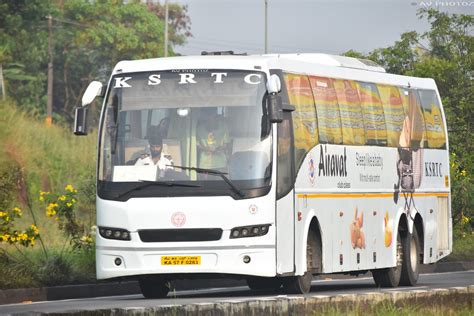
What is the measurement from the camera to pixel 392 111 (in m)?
26.2

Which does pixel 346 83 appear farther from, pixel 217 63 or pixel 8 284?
pixel 8 284

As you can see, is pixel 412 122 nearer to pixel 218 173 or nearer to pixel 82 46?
pixel 218 173

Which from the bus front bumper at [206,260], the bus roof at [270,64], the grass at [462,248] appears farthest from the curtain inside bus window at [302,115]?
the grass at [462,248]

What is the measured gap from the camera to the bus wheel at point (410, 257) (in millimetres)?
26120

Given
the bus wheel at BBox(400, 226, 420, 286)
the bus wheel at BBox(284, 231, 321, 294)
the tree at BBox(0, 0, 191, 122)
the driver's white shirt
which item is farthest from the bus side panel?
the tree at BBox(0, 0, 191, 122)

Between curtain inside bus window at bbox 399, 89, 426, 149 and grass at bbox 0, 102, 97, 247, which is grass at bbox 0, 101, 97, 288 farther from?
curtain inside bus window at bbox 399, 89, 426, 149

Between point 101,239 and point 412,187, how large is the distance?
7.26m

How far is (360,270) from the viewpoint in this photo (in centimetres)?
2417

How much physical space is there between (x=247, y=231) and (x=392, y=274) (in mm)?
5765

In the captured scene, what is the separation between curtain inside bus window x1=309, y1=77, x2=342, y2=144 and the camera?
2298cm

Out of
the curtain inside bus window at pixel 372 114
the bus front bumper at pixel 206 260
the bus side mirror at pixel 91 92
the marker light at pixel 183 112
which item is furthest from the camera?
the curtain inside bus window at pixel 372 114

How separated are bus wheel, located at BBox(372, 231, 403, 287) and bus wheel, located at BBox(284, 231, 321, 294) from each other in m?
3.53

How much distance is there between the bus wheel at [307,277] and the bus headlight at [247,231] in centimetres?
→ 143

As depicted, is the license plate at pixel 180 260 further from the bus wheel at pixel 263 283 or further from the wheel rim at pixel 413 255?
the wheel rim at pixel 413 255
